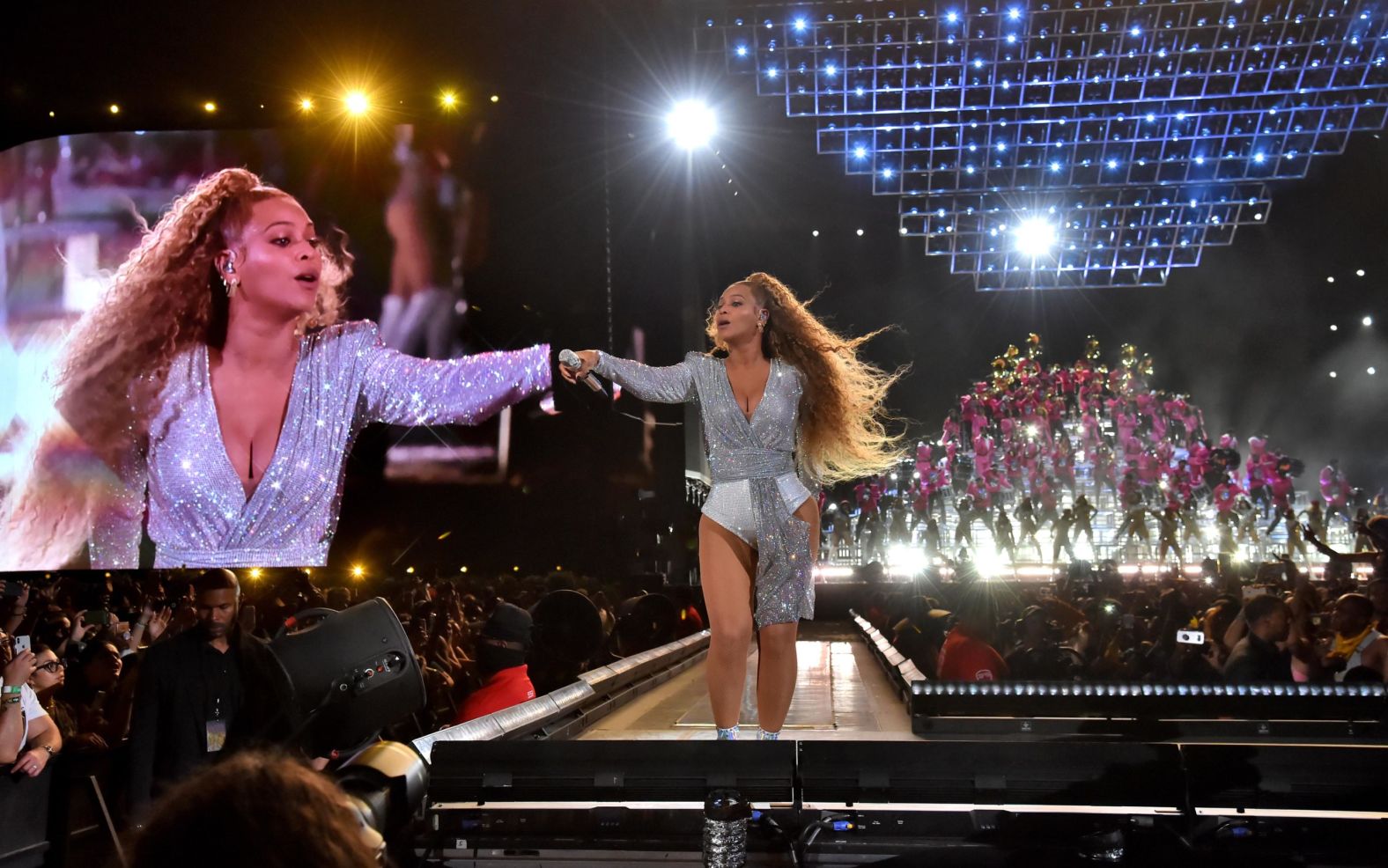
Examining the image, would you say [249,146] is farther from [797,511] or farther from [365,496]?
[797,511]

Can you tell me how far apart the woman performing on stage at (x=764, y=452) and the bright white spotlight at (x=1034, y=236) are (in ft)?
34.7

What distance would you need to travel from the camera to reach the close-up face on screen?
6.77 ft

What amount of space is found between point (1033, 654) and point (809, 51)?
7.34m

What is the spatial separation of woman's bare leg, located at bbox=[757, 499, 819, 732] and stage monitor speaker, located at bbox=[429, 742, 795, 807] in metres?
0.95

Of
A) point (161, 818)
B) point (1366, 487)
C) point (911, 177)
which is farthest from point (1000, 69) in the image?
point (161, 818)

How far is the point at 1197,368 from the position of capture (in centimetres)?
1552

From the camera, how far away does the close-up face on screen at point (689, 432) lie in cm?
206

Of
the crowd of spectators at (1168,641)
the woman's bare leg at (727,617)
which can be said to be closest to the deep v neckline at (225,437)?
the crowd of spectators at (1168,641)

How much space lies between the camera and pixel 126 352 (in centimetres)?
740

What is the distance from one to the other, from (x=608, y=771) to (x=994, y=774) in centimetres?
81

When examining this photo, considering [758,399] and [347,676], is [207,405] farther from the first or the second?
[347,676]

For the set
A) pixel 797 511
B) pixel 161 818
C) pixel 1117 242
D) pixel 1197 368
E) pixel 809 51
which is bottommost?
pixel 161 818

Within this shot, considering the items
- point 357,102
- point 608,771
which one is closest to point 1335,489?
point 357,102

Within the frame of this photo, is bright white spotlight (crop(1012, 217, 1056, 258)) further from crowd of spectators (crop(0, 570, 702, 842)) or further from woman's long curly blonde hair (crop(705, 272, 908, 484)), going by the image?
woman's long curly blonde hair (crop(705, 272, 908, 484))
